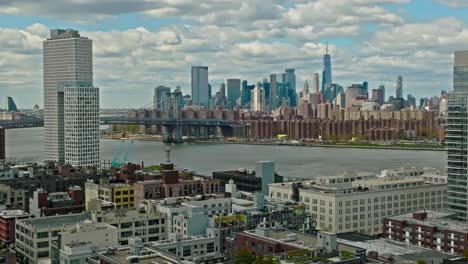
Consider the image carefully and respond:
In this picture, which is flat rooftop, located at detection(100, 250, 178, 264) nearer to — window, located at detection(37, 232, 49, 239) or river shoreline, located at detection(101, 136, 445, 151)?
window, located at detection(37, 232, 49, 239)

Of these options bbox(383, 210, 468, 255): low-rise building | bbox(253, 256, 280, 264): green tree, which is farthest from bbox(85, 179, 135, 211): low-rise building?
bbox(253, 256, 280, 264): green tree

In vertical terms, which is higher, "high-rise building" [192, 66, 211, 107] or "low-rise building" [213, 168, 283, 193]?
"high-rise building" [192, 66, 211, 107]

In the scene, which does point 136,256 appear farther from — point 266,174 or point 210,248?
point 266,174

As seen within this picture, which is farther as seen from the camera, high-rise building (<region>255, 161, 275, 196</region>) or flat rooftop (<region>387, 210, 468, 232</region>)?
high-rise building (<region>255, 161, 275, 196</region>)

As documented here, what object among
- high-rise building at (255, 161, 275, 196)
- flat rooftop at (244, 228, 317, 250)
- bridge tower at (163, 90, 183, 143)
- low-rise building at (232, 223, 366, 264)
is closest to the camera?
low-rise building at (232, 223, 366, 264)

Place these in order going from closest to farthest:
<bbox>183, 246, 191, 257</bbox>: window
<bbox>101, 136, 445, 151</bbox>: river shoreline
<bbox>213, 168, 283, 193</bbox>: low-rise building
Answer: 1. <bbox>183, 246, 191, 257</bbox>: window
2. <bbox>213, 168, 283, 193</bbox>: low-rise building
3. <bbox>101, 136, 445, 151</bbox>: river shoreline

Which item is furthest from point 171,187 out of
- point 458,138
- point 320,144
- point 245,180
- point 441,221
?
point 320,144
